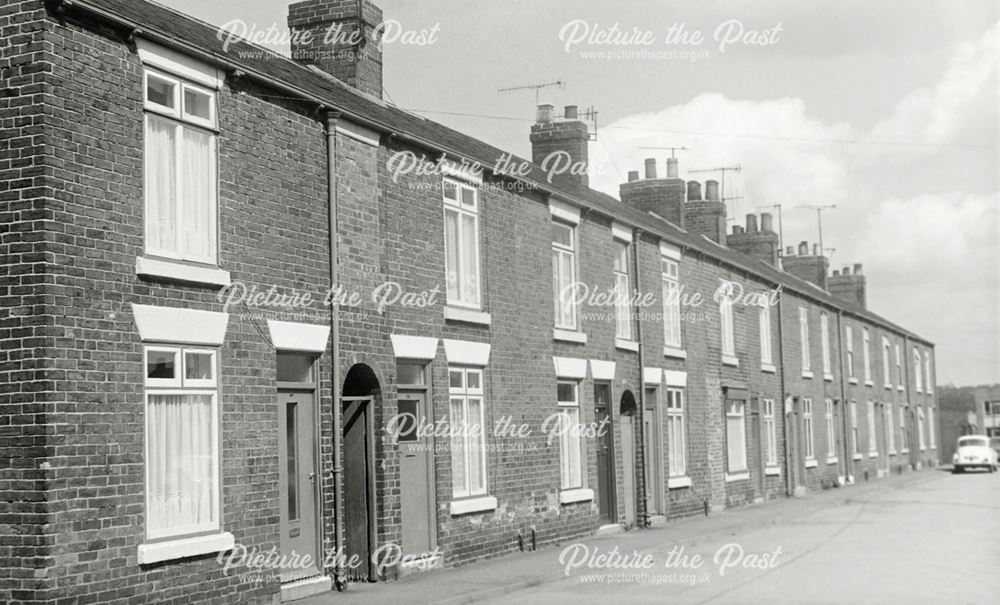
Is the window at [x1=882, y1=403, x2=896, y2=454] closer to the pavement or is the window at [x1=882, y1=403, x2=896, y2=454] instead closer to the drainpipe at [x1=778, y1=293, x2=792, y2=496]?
the drainpipe at [x1=778, y1=293, x2=792, y2=496]

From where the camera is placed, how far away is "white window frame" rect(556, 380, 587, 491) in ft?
62.5

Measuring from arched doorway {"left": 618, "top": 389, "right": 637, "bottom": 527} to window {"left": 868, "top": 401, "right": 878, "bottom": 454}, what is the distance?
22.8 m

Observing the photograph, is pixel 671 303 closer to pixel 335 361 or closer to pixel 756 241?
pixel 335 361

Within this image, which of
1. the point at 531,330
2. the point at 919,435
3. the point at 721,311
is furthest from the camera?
the point at 919,435

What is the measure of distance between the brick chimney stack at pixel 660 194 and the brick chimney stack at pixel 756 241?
8.25 metres

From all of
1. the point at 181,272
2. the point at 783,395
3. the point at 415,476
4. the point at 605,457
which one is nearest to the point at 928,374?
the point at 783,395

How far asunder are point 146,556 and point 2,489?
4.56 feet

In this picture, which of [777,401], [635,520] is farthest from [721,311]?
Result: [635,520]

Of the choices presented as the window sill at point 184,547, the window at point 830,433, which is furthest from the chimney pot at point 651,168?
the window sill at point 184,547

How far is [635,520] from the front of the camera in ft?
72.0

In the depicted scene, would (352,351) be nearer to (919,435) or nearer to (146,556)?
(146,556)

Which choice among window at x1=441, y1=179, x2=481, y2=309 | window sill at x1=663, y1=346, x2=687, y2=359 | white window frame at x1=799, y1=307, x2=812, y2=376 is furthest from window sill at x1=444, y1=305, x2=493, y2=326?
white window frame at x1=799, y1=307, x2=812, y2=376

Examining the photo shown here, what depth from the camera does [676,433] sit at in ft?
79.5

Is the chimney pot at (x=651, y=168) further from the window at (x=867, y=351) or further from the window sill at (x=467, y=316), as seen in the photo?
the window sill at (x=467, y=316)
